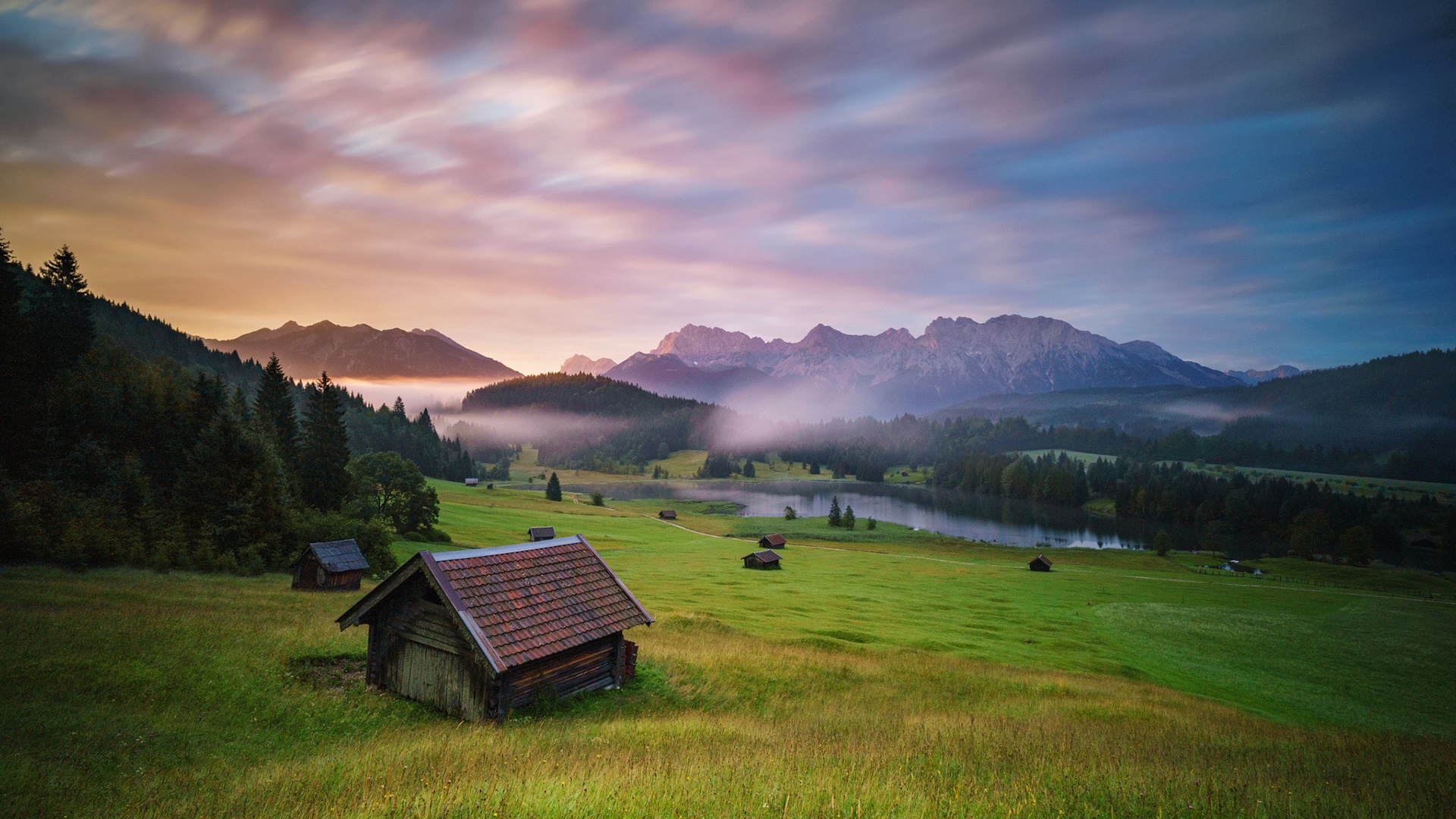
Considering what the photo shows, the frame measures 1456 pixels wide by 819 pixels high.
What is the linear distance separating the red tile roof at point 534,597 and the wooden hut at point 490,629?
3cm

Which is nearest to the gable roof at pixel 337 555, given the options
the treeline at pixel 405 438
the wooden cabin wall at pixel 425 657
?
the wooden cabin wall at pixel 425 657

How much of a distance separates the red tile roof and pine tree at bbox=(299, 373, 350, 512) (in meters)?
53.5

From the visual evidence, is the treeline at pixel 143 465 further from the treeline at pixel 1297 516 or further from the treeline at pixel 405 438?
the treeline at pixel 1297 516

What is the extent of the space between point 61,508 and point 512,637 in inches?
1534

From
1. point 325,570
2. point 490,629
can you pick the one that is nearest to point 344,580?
point 325,570

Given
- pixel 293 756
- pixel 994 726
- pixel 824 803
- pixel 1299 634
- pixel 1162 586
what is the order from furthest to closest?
pixel 1162 586, pixel 1299 634, pixel 994 726, pixel 293 756, pixel 824 803

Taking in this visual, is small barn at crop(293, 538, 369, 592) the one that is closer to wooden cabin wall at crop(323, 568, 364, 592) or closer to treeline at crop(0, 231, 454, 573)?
wooden cabin wall at crop(323, 568, 364, 592)

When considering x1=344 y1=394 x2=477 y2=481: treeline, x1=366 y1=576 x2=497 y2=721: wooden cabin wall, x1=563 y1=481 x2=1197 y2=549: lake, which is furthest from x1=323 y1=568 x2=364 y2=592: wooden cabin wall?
x1=344 y1=394 x2=477 y2=481: treeline

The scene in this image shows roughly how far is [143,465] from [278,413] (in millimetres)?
14880

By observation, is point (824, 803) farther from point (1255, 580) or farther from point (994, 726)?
point (1255, 580)

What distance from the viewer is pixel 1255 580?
3179 inches

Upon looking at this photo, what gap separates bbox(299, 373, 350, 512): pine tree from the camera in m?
61.1

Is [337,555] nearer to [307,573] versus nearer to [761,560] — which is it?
[307,573]

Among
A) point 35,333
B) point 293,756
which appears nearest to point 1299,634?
point 293,756
